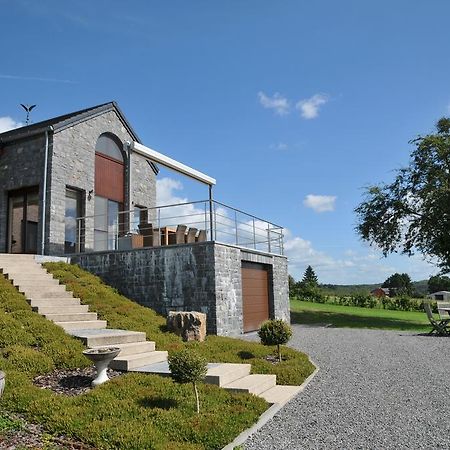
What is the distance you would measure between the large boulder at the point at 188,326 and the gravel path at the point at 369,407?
2.63 meters

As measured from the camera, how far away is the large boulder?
10.1 meters

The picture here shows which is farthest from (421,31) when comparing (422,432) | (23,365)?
(23,365)

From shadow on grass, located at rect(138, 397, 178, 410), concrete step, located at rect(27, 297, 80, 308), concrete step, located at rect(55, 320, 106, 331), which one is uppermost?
concrete step, located at rect(27, 297, 80, 308)

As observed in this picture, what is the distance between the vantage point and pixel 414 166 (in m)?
22.6

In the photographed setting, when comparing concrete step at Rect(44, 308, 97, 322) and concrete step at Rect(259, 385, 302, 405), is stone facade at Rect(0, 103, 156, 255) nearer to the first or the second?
concrete step at Rect(44, 308, 97, 322)

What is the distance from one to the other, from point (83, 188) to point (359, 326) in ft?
42.1

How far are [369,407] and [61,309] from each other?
693cm

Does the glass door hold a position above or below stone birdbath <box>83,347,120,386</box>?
above

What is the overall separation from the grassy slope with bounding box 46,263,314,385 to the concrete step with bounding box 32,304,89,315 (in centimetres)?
35

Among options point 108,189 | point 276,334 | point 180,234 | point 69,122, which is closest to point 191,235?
point 180,234

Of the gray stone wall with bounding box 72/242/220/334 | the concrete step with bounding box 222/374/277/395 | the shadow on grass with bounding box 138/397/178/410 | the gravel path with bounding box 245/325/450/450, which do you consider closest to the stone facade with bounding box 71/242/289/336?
the gray stone wall with bounding box 72/242/220/334

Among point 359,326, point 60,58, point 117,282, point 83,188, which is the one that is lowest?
point 359,326

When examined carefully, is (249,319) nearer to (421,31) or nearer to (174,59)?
(174,59)

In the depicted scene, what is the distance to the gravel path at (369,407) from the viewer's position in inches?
187
